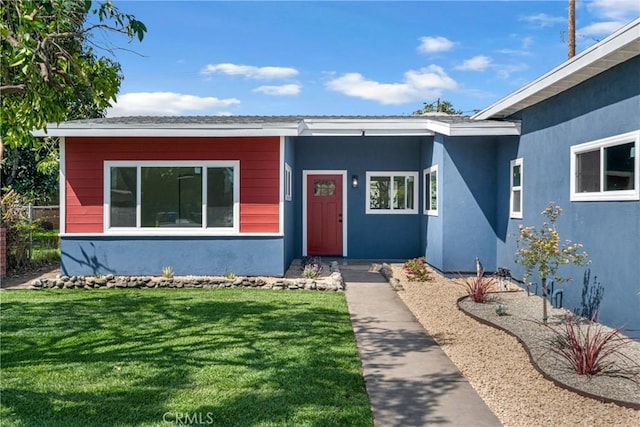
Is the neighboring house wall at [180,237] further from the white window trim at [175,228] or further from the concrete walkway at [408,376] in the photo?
the concrete walkway at [408,376]

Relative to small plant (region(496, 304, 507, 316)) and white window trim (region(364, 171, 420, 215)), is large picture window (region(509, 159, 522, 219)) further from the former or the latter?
white window trim (region(364, 171, 420, 215))

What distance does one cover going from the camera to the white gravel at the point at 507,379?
361cm

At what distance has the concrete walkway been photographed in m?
3.65

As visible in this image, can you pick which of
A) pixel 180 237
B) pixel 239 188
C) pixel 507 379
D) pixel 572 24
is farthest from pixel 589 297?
pixel 572 24

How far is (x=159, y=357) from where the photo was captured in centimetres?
487

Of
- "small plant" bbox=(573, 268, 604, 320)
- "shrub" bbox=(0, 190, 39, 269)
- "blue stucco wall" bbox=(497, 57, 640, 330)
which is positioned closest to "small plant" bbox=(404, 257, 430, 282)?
"blue stucco wall" bbox=(497, 57, 640, 330)

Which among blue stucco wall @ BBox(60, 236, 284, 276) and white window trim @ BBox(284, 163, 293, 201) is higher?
white window trim @ BBox(284, 163, 293, 201)

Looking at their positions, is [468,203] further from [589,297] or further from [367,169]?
[589,297]

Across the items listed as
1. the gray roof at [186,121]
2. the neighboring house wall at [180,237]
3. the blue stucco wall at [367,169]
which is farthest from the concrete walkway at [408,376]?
the blue stucco wall at [367,169]

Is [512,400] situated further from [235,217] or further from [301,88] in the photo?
[301,88]

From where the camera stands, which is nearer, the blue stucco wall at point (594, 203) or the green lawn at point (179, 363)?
the green lawn at point (179, 363)

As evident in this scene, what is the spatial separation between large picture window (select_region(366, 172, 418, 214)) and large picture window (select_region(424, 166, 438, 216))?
2.28 ft

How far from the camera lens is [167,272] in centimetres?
960

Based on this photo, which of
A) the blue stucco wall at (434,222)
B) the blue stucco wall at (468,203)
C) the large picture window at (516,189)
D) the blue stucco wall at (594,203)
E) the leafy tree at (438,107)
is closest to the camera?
the blue stucco wall at (594,203)
